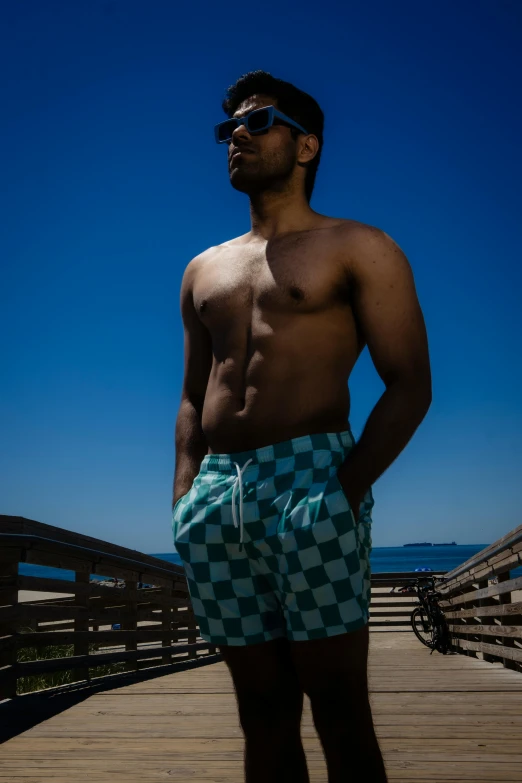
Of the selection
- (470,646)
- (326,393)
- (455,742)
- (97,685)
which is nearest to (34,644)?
(97,685)

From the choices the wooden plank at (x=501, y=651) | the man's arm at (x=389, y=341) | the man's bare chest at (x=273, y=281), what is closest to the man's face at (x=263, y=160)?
the man's bare chest at (x=273, y=281)

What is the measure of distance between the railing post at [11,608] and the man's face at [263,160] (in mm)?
3153

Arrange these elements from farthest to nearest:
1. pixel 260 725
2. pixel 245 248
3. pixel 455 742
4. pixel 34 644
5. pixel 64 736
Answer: pixel 34 644, pixel 64 736, pixel 455 742, pixel 245 248, pixel 260 725

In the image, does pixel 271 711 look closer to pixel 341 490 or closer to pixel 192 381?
pixel 341 490

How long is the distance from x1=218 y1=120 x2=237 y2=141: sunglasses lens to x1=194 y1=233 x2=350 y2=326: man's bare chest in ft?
0.99

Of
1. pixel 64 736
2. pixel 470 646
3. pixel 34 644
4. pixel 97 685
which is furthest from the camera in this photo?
pixel 470 646

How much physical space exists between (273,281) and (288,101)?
0.53 meters

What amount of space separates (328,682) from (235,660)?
23 centimetres

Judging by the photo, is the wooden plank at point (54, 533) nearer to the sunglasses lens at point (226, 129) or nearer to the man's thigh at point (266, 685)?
the man's thigh at point (266, 685)

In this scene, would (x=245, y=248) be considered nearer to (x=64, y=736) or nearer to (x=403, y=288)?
(x=403, y=288)

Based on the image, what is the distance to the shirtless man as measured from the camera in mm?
1496

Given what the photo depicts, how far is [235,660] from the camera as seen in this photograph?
1619 millimetres

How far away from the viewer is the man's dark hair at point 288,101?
1.92 m

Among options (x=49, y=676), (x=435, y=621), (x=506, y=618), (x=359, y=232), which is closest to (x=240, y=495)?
(x=359, y=232)
